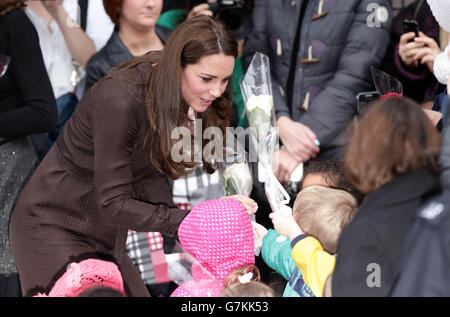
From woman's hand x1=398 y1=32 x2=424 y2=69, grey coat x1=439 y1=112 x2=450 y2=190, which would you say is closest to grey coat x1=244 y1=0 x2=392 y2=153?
woman's hand x1=398 y1=32 x2=424 y2=69

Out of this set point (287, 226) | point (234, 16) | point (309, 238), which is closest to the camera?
point (309, 238)

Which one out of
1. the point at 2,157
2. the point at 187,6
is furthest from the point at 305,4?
the point at 2,157

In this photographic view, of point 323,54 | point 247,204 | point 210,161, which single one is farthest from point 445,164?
point 323,54

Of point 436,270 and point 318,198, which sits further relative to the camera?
point 318,198

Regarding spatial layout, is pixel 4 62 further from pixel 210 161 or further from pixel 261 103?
pixel 261 103

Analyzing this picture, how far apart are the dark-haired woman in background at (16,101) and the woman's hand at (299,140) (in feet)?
3.16

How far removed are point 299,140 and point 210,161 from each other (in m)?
0.48

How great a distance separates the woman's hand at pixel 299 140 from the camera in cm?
255

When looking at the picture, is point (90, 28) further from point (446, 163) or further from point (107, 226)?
point (446, 163)

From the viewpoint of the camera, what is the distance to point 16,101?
2.49 metres

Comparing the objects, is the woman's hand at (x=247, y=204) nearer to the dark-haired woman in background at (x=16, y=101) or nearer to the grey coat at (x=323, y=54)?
the grey coat at (x=323, y=54)

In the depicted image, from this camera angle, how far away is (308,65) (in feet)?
8.52

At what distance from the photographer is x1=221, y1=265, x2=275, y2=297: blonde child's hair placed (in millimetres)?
1587

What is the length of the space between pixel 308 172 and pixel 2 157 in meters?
1.25
